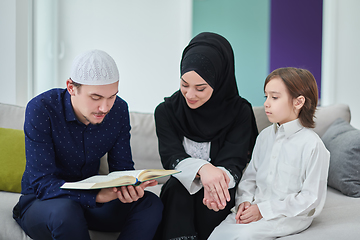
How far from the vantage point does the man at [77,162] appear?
117 cm

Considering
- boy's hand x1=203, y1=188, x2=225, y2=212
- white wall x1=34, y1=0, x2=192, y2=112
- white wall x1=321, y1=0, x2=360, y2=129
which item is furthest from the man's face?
white wall x1=321, y1=0, x2=360, y2=129

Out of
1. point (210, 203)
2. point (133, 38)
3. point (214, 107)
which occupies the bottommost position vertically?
point (210, 203)

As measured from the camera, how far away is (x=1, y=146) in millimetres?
1777

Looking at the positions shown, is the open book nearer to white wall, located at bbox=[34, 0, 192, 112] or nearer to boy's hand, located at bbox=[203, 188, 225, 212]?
boy's hand, located at bbox=[203, 188, 225, 212]

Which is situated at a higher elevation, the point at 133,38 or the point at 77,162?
the point at 133,38

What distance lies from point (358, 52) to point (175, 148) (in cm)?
248

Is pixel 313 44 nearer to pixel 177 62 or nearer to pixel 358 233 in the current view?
pixel 177 62

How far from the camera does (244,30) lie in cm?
332

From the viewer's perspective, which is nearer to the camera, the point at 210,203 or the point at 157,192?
the point at 210,203

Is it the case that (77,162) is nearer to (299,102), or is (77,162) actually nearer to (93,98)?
(93,98)

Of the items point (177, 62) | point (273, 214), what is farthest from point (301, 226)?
point (177, 62)

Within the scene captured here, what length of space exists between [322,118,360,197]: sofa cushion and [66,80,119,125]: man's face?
4.24ft

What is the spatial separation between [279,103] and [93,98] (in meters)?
0.76

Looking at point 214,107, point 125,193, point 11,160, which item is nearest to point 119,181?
point 125,193
